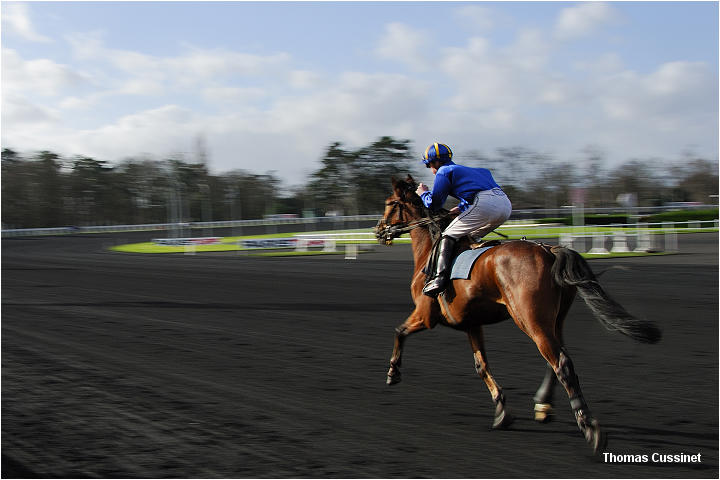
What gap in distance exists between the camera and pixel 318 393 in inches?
238

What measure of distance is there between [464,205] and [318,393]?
6.85 ft

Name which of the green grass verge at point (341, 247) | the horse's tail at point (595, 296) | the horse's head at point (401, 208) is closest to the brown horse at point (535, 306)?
the horse's tail at point (595, 296)

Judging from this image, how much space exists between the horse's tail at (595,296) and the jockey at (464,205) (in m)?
0.84

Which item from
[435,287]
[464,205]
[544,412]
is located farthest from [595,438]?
[464,205]

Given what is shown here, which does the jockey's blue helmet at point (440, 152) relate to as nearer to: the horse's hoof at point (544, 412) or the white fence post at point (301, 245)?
the horse's hoof at point (544, 412)

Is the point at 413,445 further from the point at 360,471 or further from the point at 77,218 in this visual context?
the point at 77,218

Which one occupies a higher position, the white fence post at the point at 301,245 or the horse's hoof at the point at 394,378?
the white fence post at the point at 301,245

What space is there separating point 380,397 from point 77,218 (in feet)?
257

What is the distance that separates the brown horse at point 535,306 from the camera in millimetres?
4531

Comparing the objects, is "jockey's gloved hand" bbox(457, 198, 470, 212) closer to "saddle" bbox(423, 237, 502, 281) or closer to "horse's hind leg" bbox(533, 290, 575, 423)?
"saddle" bbox(423, 237, 502, 281)

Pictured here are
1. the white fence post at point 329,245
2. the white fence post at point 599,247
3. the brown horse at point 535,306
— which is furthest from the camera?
the white fence post at point 329,245

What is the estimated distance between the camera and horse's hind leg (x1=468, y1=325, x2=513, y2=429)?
4.95m

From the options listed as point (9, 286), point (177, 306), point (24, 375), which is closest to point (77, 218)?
Result: point (9, 286)

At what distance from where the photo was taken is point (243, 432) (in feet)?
16.1
